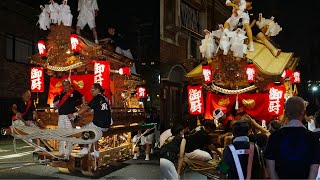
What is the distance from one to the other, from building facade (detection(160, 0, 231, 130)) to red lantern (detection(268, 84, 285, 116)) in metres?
2.72

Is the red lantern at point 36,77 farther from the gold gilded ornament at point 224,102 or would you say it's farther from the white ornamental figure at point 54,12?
the gold gilded ornament at point 224,102

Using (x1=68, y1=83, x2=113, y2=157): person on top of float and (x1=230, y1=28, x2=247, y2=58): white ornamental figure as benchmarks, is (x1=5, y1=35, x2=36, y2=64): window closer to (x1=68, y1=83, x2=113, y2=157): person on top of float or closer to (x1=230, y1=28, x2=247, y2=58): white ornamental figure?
(x1=68, y1=83, x2=113, y2=157): person on top of float

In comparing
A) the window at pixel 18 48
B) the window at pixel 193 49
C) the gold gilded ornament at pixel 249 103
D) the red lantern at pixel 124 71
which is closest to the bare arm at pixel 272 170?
the gold gilded ornament at pixel 249 103

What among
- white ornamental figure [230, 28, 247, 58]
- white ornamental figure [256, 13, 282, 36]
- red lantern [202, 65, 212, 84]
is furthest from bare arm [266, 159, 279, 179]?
white ornamental figure [256, 13, 282, 36]

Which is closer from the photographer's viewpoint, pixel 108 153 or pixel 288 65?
pixel 108 153

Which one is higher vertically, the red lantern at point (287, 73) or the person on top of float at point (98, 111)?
the red lantern at point (287, 73)

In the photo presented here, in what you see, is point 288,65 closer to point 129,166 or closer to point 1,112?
point 129,166

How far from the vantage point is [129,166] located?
10164mm

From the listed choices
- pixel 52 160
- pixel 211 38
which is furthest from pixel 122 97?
pixel 52 160

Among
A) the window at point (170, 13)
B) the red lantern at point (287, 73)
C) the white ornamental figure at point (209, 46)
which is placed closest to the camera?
the white ornamental figure at point (209, 46)

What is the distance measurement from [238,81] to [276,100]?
1.32 metres

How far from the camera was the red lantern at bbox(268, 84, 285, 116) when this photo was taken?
9945mm

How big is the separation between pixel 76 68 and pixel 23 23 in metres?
13.3

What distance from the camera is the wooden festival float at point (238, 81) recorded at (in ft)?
33.1
